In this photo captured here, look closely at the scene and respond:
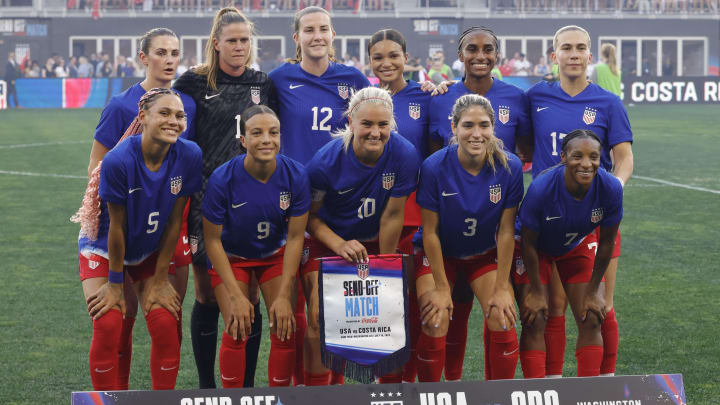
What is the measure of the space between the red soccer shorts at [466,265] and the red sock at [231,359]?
3.12ft

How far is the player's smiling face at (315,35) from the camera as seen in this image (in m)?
5.06

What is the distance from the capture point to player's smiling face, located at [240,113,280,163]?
14.5 ft

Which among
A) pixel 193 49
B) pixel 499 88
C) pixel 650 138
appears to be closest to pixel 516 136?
pixel 499 88

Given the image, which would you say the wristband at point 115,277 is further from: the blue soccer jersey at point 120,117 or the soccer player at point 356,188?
the soccer player at point 356,188

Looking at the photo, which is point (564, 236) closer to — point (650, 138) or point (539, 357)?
point (539, 357)

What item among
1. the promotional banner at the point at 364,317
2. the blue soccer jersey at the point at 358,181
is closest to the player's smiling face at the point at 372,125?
the blue soccer jersey at the point at 358,181

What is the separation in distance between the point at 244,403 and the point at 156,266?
3.26 feet

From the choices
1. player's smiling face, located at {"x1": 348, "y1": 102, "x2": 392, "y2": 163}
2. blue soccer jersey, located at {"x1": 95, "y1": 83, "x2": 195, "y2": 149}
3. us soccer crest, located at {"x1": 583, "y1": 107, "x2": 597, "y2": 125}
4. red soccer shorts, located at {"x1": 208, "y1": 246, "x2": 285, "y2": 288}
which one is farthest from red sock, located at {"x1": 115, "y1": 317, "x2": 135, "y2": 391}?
us soccer crest, located at {"x1": 583, "y1": 107, "x2": 597, "y2": 125}

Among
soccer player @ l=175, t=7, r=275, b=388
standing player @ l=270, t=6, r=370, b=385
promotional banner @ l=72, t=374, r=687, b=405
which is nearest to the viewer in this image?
promotional banner @ l=72, t=374, r=687, b=405

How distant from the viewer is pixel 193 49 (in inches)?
1561

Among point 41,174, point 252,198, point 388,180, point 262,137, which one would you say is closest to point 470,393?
point 388,180

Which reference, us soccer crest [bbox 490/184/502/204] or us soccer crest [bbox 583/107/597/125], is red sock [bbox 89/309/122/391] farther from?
us soccer crest [bbox 583/107/597/125]

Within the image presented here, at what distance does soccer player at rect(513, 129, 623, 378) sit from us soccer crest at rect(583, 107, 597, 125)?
0.30 meters

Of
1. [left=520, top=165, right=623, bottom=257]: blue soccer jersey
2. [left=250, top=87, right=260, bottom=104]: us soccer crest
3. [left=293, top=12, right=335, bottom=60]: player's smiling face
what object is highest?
[left=293, top=12, right=335, bottom=60]: player's smiling face
